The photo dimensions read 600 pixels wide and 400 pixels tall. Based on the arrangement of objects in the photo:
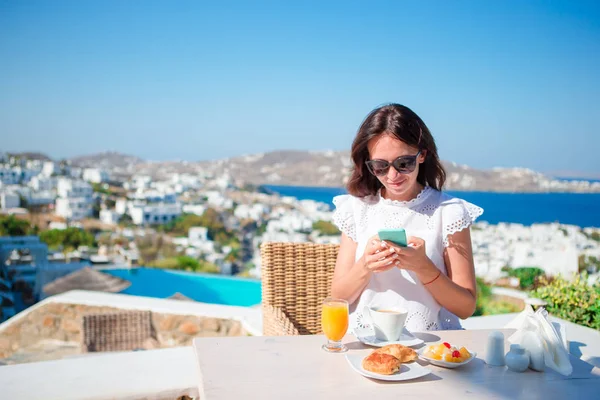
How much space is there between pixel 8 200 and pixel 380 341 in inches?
719

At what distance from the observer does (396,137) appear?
6.02 feet

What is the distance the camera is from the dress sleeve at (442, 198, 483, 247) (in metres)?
1.84

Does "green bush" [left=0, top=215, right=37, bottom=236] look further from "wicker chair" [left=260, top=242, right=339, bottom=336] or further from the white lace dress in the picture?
the white lace dress

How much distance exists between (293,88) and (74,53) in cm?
1421

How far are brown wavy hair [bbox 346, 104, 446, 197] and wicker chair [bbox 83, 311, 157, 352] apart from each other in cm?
325

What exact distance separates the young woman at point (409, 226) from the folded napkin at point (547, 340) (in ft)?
1.18

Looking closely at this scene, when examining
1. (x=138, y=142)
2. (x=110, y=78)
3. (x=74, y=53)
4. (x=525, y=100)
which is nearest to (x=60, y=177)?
(x=74, y=53)

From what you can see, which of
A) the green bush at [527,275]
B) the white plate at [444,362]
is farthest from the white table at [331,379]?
the green bush at [527,275]

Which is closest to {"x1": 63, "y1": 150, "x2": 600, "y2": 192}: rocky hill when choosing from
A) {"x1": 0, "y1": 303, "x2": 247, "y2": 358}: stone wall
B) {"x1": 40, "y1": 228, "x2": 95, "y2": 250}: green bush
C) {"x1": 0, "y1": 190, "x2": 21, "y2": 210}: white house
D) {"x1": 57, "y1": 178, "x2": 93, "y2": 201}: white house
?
{"x1": 40, "y1": 228, "x2": 95, "y2": 250}: green bush

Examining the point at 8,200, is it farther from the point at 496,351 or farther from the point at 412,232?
the point at 496,351

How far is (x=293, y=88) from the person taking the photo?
34.3 meters

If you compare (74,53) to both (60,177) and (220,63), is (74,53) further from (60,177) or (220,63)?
(60,177)

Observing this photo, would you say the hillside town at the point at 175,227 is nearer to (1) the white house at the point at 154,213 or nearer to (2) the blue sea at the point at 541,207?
(1) the white house at the point at 154,213

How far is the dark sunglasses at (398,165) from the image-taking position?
175 cm
